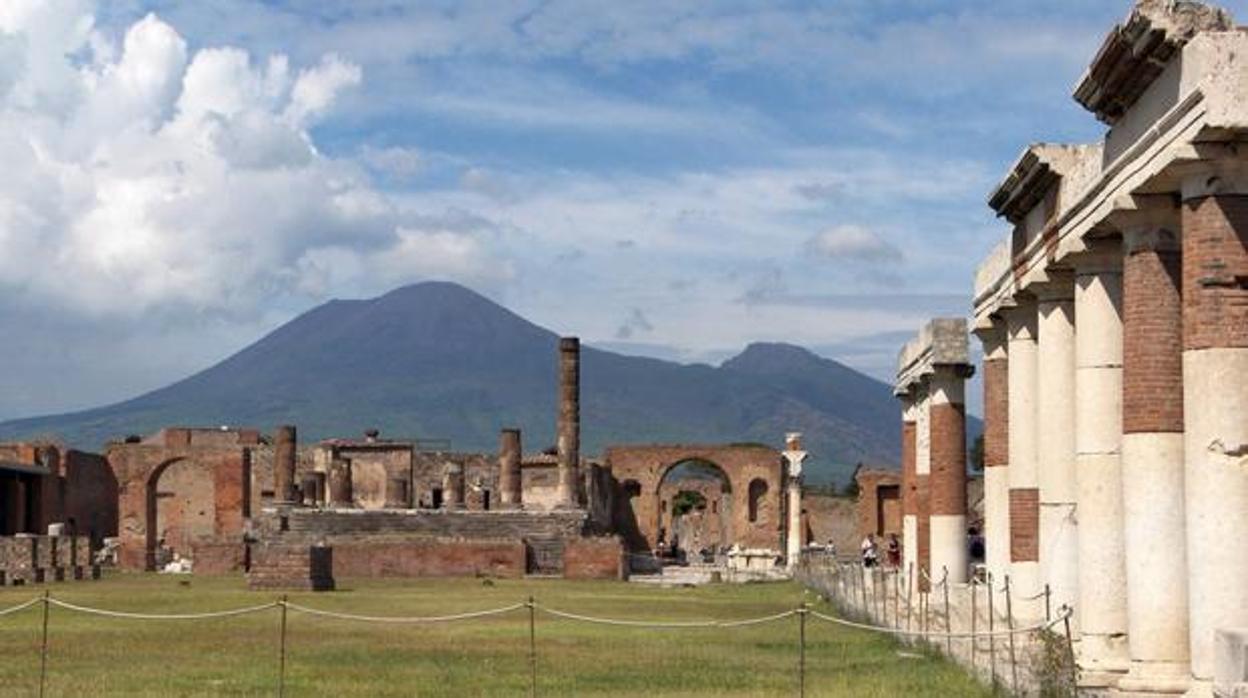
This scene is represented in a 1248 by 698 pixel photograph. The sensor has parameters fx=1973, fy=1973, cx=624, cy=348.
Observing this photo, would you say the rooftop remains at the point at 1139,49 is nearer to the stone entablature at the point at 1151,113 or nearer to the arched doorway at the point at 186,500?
the stone entablature at the point at 1151,113

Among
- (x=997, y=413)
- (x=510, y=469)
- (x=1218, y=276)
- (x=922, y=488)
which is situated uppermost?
(x=1218, y=276)

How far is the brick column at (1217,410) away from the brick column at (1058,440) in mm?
6025

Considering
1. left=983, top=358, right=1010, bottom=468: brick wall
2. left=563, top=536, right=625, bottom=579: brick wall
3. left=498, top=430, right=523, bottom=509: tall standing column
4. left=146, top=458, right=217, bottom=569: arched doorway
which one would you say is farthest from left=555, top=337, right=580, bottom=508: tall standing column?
left=983, top=358, right=1010, bottom=468: brick wall

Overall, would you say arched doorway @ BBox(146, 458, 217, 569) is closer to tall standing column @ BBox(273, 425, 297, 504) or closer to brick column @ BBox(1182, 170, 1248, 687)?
tall standing column @ BBox(273, 425, 297, 504)

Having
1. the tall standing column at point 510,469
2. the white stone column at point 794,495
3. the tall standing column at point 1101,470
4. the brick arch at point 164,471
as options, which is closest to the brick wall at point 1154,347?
the tall standing column at point 1101,470

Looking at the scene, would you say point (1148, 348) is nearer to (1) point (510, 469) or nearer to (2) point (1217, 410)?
(2) point (1217, 410)

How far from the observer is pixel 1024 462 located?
890 inches

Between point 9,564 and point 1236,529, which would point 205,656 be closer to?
point 1236,529

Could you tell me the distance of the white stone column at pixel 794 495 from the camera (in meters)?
61.2

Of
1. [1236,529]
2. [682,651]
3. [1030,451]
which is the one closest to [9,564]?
[682,651]

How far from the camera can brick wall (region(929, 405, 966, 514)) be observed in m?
28.8

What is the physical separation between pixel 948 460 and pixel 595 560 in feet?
74.9

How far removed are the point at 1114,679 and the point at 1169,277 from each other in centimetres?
372

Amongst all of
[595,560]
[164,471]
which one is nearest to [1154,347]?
[595,560]
